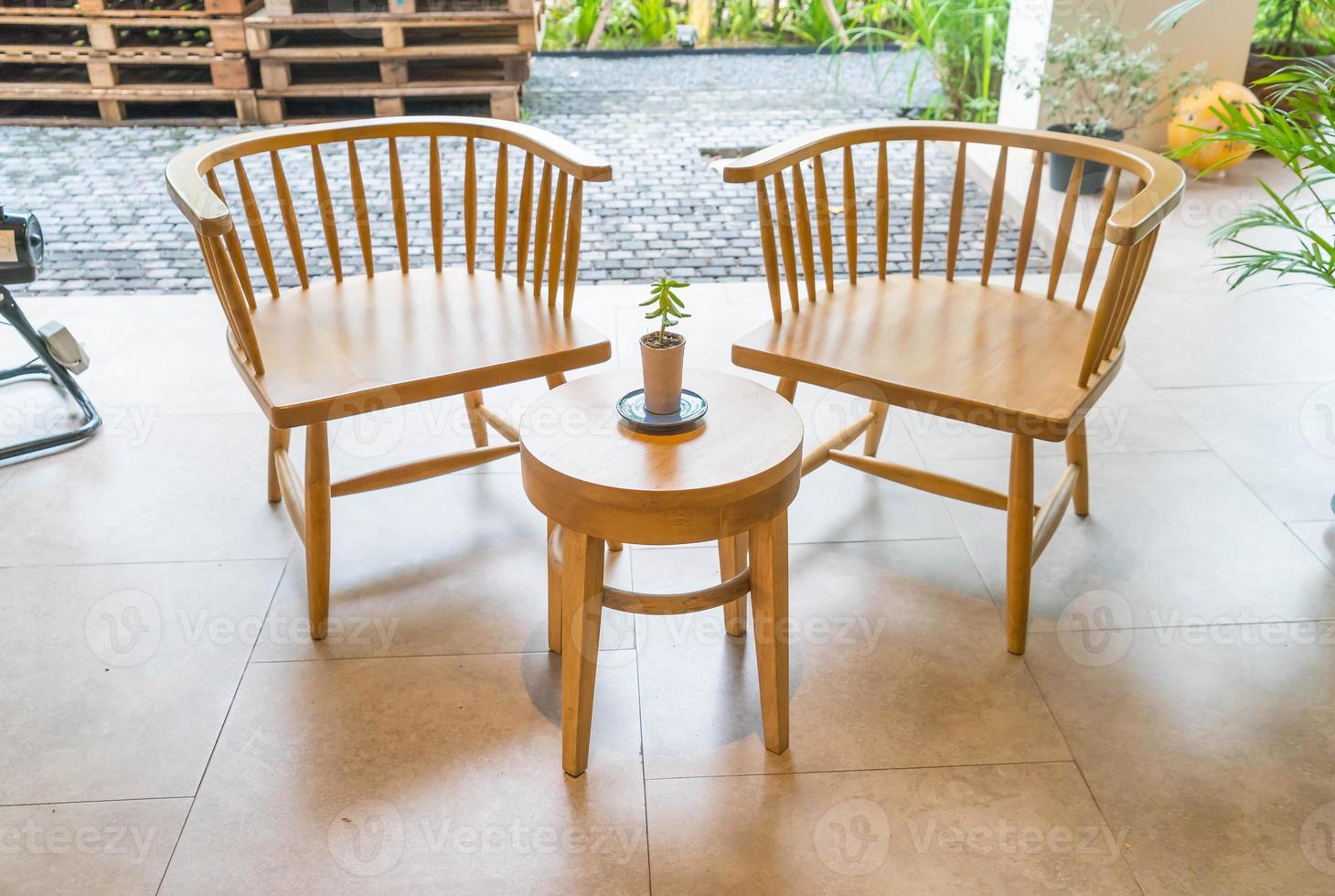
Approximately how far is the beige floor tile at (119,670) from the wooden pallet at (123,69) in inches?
134

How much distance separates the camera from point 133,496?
7.29ft

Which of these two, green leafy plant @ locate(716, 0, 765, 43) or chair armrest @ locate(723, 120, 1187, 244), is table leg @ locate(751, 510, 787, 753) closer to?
chair armrest @ locate(723, 120, 1187, 244)

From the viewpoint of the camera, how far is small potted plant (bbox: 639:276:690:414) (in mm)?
1495

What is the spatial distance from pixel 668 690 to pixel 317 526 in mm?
619

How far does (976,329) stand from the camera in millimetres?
1876

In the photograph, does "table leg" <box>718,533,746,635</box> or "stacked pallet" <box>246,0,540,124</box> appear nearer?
"table leg" <box>718,533,746,635</box>

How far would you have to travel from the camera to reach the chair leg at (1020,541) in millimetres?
1738

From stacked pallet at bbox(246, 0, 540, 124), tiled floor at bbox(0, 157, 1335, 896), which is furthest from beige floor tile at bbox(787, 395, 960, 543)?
stacked pallet at bbox(246, 0, 540, 124)

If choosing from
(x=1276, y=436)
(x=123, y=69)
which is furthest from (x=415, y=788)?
(x=123, y=69)

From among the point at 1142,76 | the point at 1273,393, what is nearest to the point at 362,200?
the point at 1273,393

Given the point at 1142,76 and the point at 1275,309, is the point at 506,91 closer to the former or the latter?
the point at 1142,76

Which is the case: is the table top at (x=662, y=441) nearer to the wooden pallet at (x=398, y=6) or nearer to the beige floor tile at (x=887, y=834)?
the beige floor tile at (x=887, y=834)

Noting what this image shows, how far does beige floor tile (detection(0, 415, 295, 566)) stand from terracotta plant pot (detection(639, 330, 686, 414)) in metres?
0.92

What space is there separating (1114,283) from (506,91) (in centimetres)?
376
